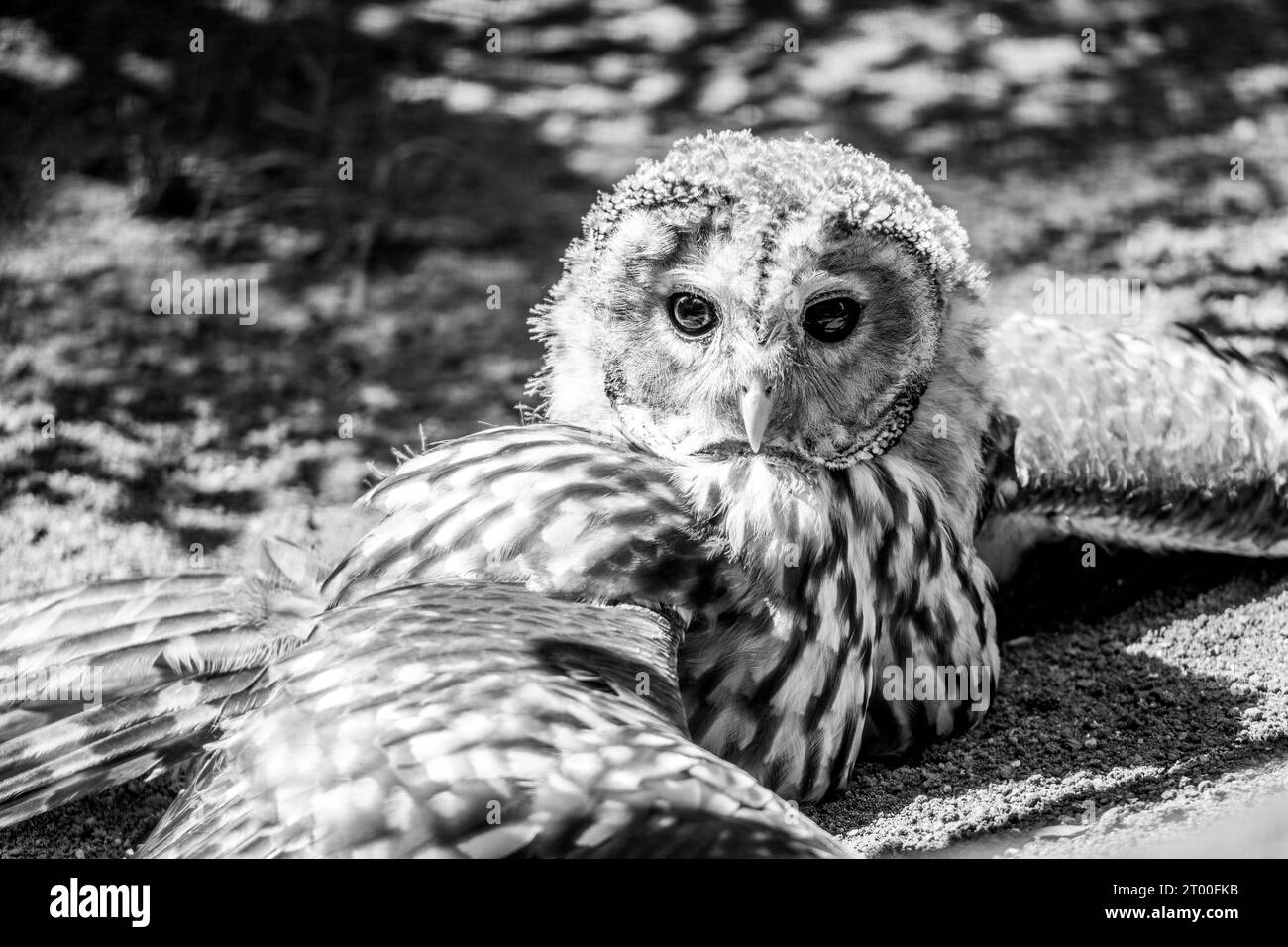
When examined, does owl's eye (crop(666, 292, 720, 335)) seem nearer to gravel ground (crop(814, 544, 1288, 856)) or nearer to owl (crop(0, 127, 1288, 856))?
owl (crop(0, 127, 1288, 856))

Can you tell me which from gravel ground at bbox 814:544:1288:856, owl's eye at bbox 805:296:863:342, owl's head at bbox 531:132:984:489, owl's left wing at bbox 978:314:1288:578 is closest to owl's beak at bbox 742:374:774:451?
owl's head at bbox 531:132:984:489

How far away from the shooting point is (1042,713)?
2.90 m

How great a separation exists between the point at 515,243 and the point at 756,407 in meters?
3.14

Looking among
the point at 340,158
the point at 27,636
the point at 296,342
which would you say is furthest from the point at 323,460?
the point at 340,158

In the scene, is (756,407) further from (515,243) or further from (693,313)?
(515,243)

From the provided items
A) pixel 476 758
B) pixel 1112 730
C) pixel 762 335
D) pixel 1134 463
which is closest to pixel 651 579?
pixel 762 335

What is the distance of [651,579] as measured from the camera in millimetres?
2418

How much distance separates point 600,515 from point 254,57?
14.5 feet

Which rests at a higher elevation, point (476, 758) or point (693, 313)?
point (693, 313)

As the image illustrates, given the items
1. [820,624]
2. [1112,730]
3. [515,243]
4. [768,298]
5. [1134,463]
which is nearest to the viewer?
[768,298]

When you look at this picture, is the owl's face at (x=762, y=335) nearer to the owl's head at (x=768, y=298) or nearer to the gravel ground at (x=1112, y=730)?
the owl's head at (x=768, y=298)

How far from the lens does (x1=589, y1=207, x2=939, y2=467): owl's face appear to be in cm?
238

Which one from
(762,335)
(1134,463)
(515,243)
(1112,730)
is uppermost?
(515,243)

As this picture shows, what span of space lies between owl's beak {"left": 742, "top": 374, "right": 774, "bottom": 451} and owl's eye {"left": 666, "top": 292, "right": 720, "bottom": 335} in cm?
14
